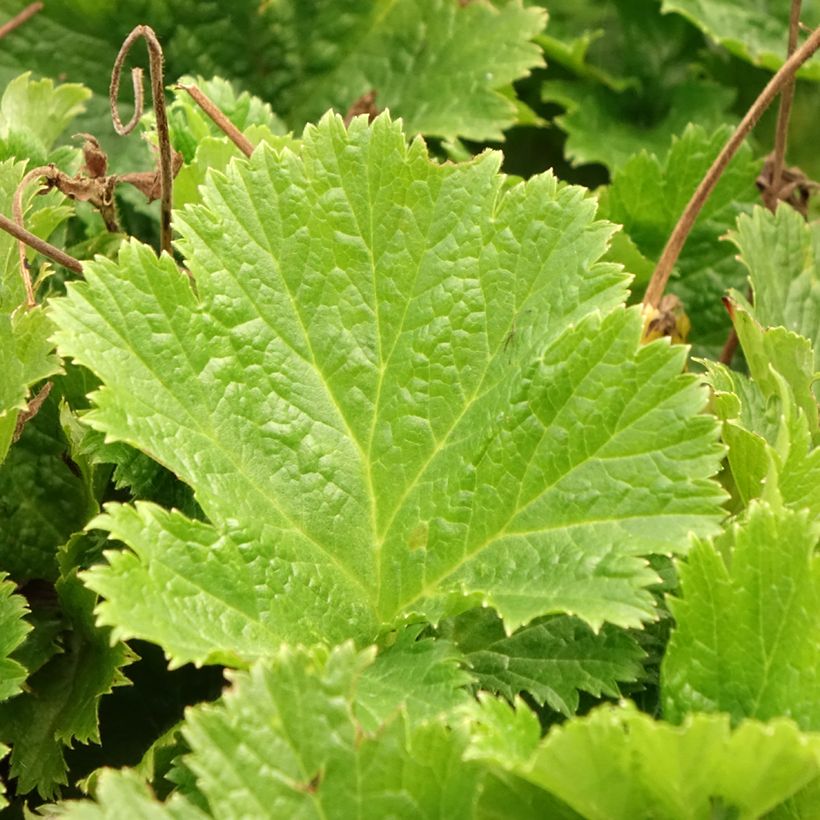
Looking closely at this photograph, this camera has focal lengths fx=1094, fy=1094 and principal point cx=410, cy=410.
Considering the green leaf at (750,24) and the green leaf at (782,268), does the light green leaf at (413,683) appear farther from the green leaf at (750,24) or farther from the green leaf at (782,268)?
the green leaf at (750,24)

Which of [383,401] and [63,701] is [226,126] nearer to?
[383,401]

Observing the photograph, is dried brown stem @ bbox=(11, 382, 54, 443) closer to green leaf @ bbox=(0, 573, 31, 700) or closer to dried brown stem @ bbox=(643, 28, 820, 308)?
green leaf @ bbox=(0, 573, 31, 700)

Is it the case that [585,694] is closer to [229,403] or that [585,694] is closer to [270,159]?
[229,403]

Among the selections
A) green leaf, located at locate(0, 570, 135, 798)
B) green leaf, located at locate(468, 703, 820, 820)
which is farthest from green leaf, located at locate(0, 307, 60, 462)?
green leaf, located at locate(468, 703, 820, 820)

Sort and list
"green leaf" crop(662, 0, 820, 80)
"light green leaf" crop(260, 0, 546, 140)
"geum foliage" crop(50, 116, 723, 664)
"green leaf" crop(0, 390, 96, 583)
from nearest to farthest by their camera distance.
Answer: "geum foliage" crop(50, 116, 723, 664) → "green leaf" crop(0, 390, 96, 583) → "light green leaf" crop(260, 0, 546, 140) → "green leaf" crop(662, 0, 820, 80)

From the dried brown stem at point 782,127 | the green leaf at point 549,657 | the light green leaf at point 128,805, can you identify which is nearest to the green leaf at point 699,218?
the dried brown stem at point 782,127

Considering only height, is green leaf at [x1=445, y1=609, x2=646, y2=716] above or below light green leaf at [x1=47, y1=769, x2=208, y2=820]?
below
